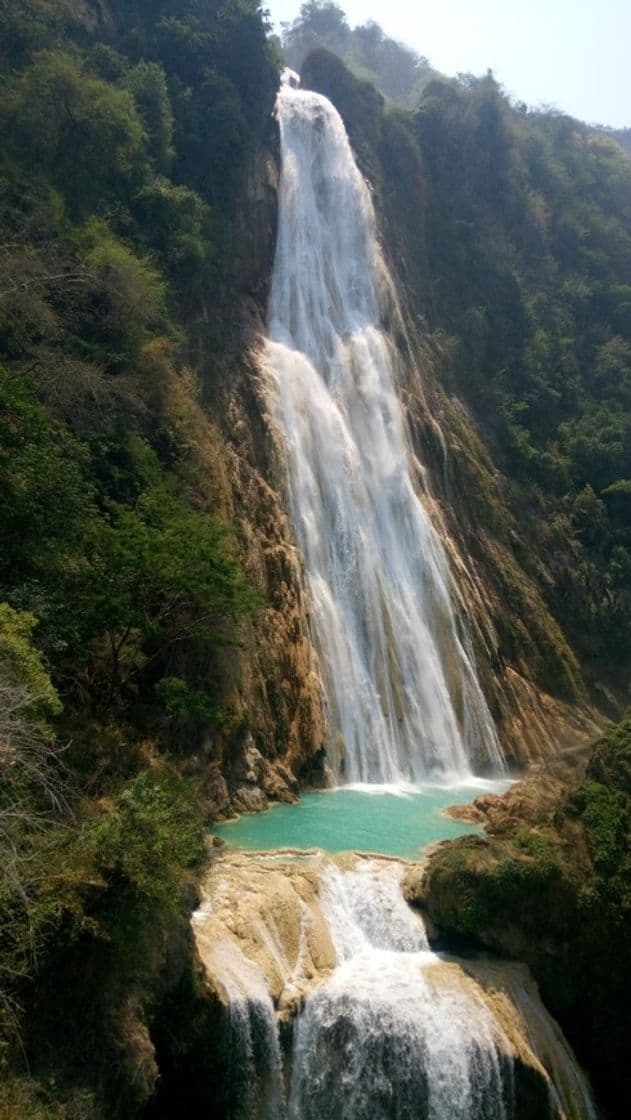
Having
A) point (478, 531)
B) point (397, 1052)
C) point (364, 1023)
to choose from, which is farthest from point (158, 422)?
point (397, 1052)

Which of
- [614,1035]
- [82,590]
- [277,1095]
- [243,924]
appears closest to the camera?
[277,1095]

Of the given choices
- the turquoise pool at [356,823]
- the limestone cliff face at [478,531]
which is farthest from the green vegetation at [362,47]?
the turquoise pool at [356,823]

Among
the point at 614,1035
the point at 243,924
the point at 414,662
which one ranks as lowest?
the point at 614,1035

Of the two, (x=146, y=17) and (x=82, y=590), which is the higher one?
(x=146, y=17)

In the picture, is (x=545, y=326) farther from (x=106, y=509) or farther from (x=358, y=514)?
(x=106, y=509)

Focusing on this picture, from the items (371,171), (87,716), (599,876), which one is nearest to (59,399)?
(87,716)

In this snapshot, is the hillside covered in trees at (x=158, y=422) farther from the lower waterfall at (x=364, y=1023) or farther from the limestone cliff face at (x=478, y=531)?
the lower waterfall at (x=364, y=1023)

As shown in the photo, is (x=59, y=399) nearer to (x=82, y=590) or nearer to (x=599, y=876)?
(x=82, y=590)

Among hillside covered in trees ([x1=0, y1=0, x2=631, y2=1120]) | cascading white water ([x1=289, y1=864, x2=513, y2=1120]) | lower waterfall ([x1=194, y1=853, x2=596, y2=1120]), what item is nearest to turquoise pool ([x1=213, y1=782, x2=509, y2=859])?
hillside covered in trees ([x1=0, y1=0, x2=631, y2=1120])
